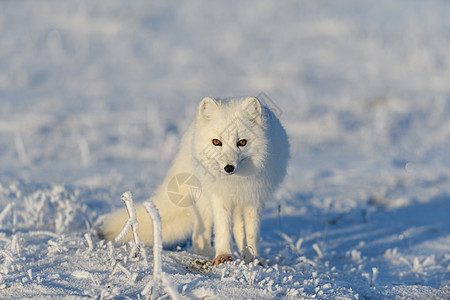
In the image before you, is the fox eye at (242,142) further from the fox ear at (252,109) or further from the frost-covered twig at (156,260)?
the frost-covered twig at (156,260)

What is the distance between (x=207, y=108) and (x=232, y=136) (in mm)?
347

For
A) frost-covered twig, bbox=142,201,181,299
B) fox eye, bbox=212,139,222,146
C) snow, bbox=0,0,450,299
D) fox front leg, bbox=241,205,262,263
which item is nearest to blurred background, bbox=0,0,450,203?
snow, bbox=0,0,450,299

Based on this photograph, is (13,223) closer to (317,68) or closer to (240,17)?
(317,68)

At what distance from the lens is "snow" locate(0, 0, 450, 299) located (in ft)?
9.50

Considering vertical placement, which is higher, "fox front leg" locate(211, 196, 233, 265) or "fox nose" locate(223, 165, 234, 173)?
"fox nose" locate(223, 165, 234, 173)

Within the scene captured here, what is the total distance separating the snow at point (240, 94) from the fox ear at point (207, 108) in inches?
39.3

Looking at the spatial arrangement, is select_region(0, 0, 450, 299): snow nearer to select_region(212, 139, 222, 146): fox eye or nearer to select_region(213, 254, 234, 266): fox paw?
select_region(213, 254, 234, 266): fox paw

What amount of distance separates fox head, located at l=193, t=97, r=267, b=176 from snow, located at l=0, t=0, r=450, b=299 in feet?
2.17

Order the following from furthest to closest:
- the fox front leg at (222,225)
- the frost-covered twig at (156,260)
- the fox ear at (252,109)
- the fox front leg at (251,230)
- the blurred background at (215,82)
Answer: the blurred background at (215,82), the fox front leg at (251,230), the fox front leg at (222,225), the fox ear at (252,109), the frost-covered twig at (156,260)

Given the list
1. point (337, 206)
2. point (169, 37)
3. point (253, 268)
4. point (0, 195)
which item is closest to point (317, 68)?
point (169, 37)

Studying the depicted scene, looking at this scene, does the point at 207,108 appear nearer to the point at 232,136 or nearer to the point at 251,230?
the point at 232,136

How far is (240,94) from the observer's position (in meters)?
12.0

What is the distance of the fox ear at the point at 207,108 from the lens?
3.17 m

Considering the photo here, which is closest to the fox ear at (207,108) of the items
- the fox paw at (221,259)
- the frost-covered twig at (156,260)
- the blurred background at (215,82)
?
the fox paw at (221,259)
